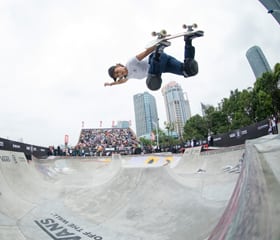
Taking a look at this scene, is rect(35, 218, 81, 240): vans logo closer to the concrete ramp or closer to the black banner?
the concrete ramp

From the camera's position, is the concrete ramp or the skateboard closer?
the concrete ramp

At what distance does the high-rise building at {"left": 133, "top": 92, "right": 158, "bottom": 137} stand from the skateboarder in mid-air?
7322cm

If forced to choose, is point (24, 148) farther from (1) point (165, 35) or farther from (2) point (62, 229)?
(1) point (165, 35)

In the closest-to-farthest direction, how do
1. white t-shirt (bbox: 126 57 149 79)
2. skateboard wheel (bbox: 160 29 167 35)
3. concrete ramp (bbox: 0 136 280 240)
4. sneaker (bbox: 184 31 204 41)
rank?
concrete ramp (bbox: 0 136 280 240) → sneaker (bbox: 184 31 204 41) → skateboard wheel (bbox: 160 29 167 35) → white t-shirt (bbox: 126 57 149 79)


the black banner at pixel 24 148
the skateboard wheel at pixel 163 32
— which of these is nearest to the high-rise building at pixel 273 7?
the skateboard wheel at pixel 163 32

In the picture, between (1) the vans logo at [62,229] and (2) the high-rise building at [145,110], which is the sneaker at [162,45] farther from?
(2) the high-rise building at [145,110]

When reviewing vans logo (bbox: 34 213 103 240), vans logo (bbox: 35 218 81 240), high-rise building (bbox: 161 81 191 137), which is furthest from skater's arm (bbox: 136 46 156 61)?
high-rise building (bbox: 161 81 191 137)

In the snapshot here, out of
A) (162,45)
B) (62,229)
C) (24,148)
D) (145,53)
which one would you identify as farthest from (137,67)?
(24,148)

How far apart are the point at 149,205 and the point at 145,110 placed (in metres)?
83.9

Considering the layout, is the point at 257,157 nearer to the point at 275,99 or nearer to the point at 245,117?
the point at 275,99

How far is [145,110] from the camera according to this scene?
89.6 m

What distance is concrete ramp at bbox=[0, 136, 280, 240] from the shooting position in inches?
75.3

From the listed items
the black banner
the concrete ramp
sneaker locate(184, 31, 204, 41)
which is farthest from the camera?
the black banner

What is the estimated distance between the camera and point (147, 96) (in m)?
79.6
